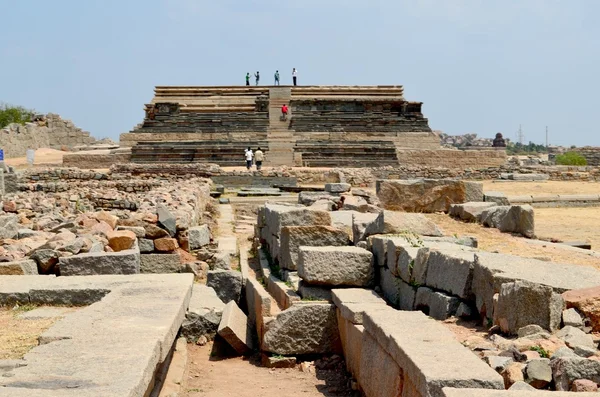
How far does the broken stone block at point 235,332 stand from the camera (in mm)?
6977

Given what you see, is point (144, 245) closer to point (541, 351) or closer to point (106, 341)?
point (106, 341)

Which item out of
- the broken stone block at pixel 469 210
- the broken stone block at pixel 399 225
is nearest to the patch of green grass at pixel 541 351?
the broken stone block at pixel 399 225

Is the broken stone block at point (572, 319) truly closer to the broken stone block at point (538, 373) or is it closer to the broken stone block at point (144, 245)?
the broken stone block at point (538, 373)

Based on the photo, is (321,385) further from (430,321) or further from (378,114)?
(378,114)

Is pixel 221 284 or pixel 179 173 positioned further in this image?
pixel 179 173

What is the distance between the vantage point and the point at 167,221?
9.88m

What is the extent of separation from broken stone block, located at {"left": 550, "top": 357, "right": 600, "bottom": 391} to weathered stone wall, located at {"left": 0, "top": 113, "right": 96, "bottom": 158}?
37.8 m

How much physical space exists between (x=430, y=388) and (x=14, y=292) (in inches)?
157

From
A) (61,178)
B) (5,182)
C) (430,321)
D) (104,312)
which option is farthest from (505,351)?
(61,178)

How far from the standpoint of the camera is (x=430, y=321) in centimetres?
495

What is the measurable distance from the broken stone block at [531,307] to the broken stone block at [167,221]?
5.73 metres

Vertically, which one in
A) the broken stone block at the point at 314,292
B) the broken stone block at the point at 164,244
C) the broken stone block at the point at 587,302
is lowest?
the broken stone block at the point at 314,292

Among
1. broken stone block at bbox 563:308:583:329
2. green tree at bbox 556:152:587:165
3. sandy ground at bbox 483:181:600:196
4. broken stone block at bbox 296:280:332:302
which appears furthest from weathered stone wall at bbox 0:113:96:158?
broken stone block at bbox 563:308:583:329

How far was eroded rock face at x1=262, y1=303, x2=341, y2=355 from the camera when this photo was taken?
263 inches
